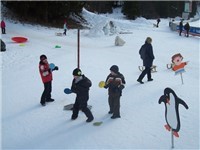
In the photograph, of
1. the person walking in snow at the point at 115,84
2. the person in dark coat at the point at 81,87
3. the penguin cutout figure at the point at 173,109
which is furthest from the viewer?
the person walking in snow at the point at 115,84

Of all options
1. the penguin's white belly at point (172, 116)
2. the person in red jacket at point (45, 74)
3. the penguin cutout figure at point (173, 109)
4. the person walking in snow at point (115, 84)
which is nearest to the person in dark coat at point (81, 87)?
the person walking in snow at point (115, 84)

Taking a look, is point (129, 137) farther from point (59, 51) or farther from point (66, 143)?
point (59, 51)

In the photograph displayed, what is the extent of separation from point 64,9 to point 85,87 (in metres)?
26.4

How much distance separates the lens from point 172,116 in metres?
6.10

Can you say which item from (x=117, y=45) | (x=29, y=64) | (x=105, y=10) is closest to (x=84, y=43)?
(x=117, y=45)

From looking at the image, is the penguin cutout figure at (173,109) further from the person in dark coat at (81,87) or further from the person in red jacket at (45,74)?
the person in red jacket at (45,74)

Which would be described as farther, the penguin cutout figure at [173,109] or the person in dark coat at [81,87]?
the person in dark coat at [81,87]

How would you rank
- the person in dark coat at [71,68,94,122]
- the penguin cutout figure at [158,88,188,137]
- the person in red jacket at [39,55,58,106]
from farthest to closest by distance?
the person in red jacket at [39,55,58,106], the person in dark coat at [71,68,94,122], the penguin cutout figure at [158,88,188,137]

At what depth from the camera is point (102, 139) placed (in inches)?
275

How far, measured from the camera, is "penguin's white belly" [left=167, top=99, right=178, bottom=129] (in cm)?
603

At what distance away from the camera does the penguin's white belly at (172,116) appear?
6031 mm

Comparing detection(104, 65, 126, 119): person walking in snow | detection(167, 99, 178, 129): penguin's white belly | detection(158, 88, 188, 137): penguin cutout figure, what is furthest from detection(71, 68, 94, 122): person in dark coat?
detection(167, 99, 178, 129): penguin's white belly

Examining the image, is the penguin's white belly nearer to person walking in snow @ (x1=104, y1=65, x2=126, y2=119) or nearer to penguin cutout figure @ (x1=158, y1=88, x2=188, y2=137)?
penguin cutout figure @ (x1=158, y1=88, x2=188, y2=137)

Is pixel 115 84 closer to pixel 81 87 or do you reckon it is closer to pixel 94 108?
pixel 81 87
